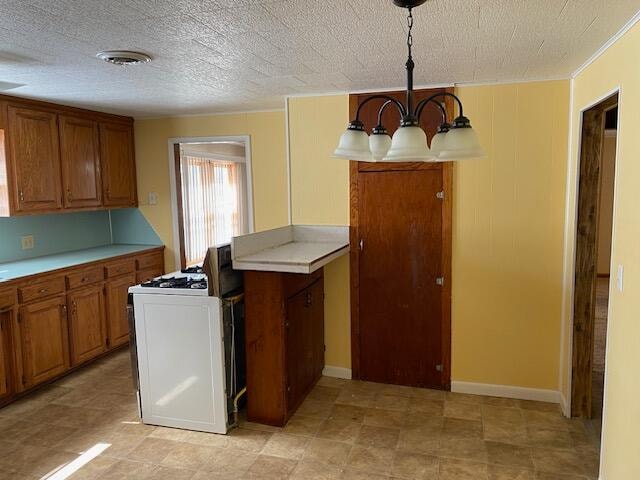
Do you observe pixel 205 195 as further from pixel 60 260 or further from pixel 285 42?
pixel 285 42

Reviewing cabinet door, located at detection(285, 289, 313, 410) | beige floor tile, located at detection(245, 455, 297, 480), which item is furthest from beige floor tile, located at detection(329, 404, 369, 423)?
beige floor tile, located at detection(245, 455, 297, 480)

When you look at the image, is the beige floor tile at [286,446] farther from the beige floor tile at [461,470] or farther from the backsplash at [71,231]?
the backsplash at [71,231]

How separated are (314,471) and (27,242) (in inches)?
124

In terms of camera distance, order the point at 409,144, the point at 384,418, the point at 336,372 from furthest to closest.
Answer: the point at 336,372, the point at 384,418, the point at 409,144

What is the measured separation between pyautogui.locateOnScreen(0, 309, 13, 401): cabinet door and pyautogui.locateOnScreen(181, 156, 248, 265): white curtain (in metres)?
2.27

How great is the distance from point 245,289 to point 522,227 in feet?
6.27

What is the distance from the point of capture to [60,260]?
401 cm

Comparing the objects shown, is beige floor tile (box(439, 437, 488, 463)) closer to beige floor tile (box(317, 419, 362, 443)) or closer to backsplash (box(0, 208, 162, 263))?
beige floor tile (box(317, 419, 362, 443))

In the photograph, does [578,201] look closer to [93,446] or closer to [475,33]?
[475,33]

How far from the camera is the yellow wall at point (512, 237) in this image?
126 inches

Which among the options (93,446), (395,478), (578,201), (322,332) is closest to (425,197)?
(578,201)

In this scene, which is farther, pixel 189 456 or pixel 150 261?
pixel 150 261

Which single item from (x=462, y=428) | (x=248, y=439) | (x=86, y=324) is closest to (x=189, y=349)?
(x=248, y=439)

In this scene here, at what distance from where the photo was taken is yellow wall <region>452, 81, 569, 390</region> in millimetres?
3203
